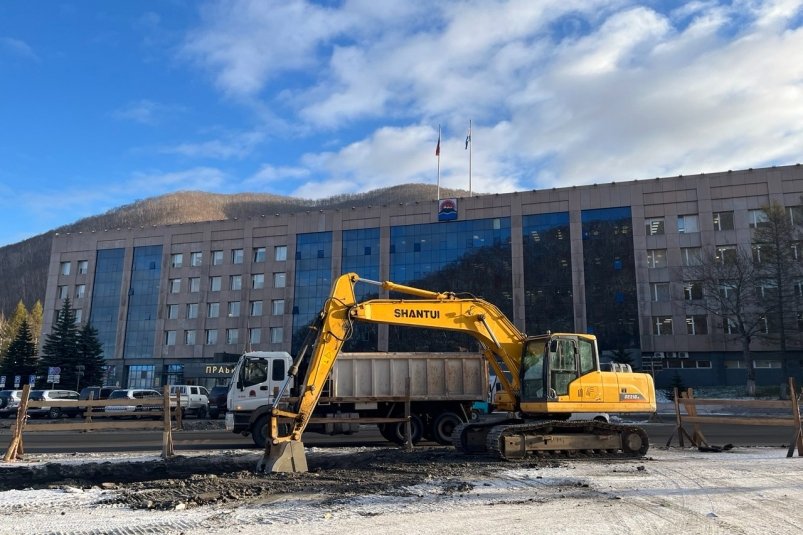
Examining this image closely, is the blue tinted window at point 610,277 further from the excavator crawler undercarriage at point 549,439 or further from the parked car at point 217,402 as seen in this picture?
the excavator crawler undercarriage at point 549,439

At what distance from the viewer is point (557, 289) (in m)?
55.7

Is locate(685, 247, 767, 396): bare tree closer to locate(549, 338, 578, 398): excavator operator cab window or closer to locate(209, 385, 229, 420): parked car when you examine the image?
locate(209, 385, 229, 420): parked car

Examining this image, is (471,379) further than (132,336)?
No

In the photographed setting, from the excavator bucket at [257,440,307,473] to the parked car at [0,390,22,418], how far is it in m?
32.9

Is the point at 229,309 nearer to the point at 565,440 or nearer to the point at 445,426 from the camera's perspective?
the point at 445,426

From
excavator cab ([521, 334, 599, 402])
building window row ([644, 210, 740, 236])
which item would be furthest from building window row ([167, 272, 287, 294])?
excavator cab ([521, 334, 599, 402])

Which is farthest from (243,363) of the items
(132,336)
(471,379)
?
(132,336)

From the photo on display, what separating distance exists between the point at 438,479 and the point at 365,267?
52.0 m

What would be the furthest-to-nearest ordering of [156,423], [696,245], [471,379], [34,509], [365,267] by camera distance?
[365,267] < [696,245] < [471,379] < [156,423] < [34,509]

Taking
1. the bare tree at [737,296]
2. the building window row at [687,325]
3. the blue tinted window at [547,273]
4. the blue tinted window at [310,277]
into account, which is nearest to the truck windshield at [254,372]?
the blue tinted window at [547,273]

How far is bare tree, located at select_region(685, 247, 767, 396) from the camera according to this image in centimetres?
4694

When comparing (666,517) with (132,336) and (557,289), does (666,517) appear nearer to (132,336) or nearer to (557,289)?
(557,289)

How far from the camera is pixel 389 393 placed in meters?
17.7

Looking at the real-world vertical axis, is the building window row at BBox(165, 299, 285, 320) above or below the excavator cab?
above
